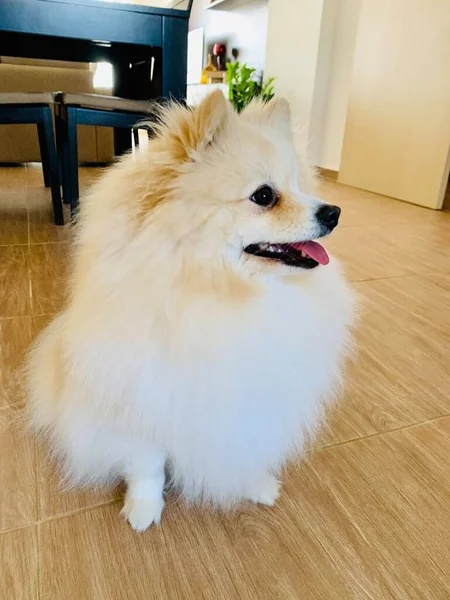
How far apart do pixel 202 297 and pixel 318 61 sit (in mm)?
4564

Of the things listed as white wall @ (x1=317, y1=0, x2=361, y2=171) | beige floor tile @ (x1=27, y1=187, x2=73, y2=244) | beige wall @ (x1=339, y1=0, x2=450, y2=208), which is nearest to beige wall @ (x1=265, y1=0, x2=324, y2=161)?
white wall @ (x1=317, y1=0, x2=361, y2=171)

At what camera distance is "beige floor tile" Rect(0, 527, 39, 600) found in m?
0.79

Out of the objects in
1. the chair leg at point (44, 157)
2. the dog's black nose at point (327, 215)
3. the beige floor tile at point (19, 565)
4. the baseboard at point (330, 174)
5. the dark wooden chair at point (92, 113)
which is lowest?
the beige floor tile at point (19, 565)

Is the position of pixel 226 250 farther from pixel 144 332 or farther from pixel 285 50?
pixel 285 50

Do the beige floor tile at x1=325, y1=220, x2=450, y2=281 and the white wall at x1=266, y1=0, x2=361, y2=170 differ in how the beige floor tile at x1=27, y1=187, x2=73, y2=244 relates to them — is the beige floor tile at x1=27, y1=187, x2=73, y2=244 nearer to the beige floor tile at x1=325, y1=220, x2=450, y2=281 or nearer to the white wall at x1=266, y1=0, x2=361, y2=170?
the beige floor tile at x1=325, y1=220, x2=450, y2=281

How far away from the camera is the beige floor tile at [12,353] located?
1283 millimetres

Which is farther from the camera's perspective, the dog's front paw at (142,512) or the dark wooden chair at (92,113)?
the dark wooden chair at (92,113)

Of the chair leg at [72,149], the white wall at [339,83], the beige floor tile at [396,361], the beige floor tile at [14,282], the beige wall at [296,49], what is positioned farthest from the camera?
the beige wall at [296,49]

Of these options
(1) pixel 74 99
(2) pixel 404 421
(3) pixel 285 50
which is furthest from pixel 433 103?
(2) pixel 404 421

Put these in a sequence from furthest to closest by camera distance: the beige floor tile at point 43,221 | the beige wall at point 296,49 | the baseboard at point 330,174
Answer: the baseboard at point 330,174 < the beige wall at point 296,49 < the beige floor tile at point 43,221

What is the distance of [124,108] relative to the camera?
2490 mm

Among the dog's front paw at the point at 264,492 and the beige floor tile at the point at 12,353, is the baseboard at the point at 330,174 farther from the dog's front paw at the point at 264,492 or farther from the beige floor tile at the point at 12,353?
the dog's front paw at the point at 264,492

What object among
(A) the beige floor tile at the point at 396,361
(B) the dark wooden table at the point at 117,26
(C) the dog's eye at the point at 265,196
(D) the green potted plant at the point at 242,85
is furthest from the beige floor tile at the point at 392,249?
(D) the green potted plant at the point at 242,85

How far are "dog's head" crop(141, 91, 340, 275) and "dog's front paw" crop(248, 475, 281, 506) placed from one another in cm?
47
